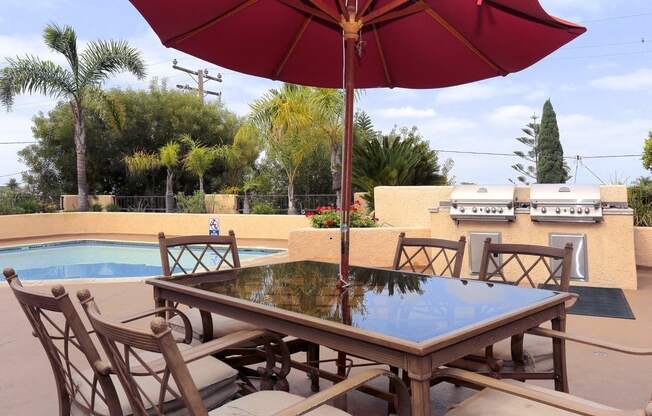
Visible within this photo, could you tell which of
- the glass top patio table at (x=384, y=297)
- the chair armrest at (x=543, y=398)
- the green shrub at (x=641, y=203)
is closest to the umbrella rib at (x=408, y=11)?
the glass top patio table at (x=384, y=297)

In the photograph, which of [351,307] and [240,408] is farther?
[351,307]

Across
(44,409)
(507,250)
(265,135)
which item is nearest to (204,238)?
(44,409)

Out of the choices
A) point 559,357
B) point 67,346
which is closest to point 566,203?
point 559,357

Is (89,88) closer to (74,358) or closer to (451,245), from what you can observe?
(74,358)

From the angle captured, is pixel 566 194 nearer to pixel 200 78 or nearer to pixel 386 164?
pixel 386 164

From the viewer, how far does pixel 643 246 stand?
6.48 m

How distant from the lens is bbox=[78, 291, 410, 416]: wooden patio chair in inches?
48.9

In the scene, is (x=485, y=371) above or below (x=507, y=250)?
below

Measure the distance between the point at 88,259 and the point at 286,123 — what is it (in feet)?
18.5

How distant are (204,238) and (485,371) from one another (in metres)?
1.99

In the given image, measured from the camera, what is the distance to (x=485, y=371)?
2.10 meters

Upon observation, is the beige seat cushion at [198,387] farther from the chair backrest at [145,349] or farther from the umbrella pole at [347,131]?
the umbrella pole at [347,131]

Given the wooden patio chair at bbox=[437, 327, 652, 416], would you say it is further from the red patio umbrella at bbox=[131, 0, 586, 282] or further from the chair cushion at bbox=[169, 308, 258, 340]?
the chair cushion at bbox=[169, 308, 258, 340]

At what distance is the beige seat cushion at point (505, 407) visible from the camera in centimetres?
158
